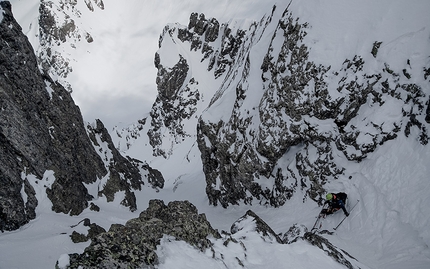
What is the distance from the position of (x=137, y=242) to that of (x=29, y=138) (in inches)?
731

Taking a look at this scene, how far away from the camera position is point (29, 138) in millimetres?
20094

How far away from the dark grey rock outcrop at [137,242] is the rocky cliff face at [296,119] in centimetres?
1090

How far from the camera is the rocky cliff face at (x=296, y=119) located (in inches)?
553

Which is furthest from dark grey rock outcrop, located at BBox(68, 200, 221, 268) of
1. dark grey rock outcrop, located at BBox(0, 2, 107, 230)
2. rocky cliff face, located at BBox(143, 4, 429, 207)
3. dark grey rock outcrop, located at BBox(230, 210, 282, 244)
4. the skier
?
dark grey rock outcrop, located at BBox(0, 2, 107, 230)

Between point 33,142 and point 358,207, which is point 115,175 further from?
point 358,207

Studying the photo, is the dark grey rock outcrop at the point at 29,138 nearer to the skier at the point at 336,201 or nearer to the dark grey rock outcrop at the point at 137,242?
the dark grey rock outcrop at the point at 137,242

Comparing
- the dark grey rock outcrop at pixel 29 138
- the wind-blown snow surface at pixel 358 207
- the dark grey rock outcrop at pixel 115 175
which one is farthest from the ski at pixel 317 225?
the dark grey rock outcrop at pixel 115 175

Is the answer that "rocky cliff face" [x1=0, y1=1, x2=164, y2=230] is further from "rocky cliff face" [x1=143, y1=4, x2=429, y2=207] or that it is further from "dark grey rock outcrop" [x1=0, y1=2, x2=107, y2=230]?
"rocky cliff face" [x1=143, y1=4, x2=429, y2=207]

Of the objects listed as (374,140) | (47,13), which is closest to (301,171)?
(374,140)

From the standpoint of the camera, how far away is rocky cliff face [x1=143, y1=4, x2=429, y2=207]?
14.0m

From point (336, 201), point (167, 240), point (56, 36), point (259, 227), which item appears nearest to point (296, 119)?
point (336, 201)

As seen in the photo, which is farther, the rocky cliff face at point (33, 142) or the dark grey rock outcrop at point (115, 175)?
the dark grey rock outcrop at point (115, 175)

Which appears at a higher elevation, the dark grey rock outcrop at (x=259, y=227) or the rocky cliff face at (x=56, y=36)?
the rocky cliff face at (x=56, y=36)

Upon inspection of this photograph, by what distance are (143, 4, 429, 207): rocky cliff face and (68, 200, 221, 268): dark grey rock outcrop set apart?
10.9m
